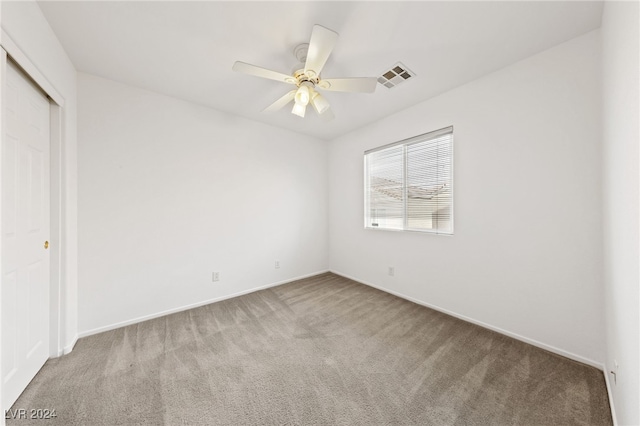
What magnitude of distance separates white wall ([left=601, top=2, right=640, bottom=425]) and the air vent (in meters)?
1.26

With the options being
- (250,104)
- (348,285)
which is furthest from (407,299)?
(250,104)

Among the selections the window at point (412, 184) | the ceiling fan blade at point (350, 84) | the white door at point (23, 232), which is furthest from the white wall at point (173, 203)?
the ceiling fan blade at point (350, 84)

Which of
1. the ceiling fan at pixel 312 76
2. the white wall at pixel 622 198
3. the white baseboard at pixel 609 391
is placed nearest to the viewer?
the white wall at pixel 622 198

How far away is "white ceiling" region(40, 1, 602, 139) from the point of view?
153cm

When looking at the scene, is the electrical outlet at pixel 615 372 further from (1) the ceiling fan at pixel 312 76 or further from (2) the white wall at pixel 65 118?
(2) the white wall at pixel 65 118

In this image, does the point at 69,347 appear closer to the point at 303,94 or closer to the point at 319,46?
the point at 303,94

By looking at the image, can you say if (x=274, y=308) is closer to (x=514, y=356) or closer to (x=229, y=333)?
(x=229, y=333)

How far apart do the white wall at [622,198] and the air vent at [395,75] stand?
1.26 m

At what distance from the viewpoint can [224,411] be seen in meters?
1.38

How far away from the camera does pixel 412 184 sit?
3057 mm

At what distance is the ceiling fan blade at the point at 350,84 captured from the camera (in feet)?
5.97

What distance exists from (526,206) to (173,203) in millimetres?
3780

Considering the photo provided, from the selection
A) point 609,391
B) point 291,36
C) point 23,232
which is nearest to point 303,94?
point 291,36

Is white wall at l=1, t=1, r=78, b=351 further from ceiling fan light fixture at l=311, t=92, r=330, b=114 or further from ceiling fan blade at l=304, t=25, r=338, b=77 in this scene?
ceiling fan light fixture at l=311, t=92, r=330, b=114
